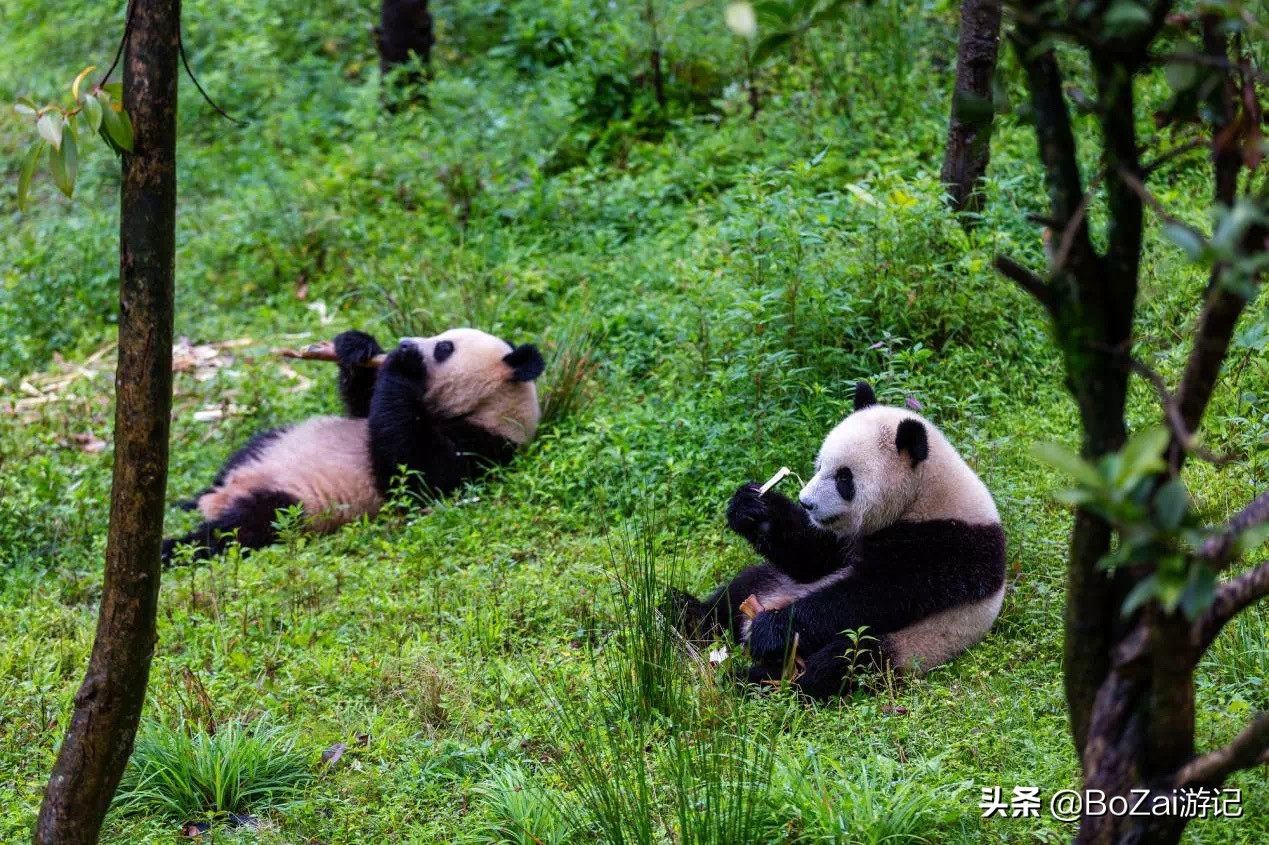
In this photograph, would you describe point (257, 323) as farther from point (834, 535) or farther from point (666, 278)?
point (834, 535)

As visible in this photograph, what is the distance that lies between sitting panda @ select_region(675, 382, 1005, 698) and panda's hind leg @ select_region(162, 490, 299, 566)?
2714 mm

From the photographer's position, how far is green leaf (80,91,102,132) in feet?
8.44

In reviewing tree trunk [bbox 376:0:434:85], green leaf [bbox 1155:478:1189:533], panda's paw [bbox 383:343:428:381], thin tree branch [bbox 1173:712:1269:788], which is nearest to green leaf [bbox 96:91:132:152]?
green leaf [bbox 1155:478:1189:533]

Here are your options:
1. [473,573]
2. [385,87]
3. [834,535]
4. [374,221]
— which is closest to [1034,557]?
[834,535]

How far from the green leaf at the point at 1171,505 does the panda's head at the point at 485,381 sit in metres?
5.30

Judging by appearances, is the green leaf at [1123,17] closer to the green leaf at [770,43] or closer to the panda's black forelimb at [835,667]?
the green leaf at [770,43]

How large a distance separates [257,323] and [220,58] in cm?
505

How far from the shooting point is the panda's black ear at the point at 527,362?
7.05 metres

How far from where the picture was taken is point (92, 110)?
8.52 ft

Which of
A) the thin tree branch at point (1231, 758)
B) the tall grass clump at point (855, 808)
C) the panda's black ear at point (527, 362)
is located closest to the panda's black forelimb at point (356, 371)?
the panda's black ear at point (527, 362)

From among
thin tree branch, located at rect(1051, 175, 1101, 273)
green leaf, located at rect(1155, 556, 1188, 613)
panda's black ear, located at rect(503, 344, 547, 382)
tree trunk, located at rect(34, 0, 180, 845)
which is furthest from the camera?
panda's black ear, located at rect(503, 344, 547, 382)

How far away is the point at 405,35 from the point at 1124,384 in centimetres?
1013

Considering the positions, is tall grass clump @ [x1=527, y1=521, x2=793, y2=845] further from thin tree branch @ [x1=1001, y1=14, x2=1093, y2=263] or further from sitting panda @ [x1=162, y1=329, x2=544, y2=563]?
sitting panda @ [x1=162, y1=329, x2=544, y2=563]

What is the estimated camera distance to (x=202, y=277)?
980 centimetres
